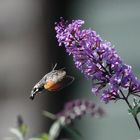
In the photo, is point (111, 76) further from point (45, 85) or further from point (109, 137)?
point (109, 137)

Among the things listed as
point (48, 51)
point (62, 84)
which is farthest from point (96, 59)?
point (48, 51)

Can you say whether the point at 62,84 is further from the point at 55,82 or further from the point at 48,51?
the point at 48,51

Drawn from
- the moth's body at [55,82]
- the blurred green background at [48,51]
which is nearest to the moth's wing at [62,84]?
the moth's body at [55,82]

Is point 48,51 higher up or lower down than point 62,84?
higher up

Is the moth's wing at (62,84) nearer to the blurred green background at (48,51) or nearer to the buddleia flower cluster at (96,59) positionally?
the buddleia flower cluster at (96,59)

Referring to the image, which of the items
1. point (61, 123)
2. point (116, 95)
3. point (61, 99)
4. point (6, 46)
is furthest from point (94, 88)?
point (6, 46)

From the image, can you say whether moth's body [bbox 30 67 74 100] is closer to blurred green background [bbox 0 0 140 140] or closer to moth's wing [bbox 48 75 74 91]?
moth's wing [bbox 48 75 74 91]
